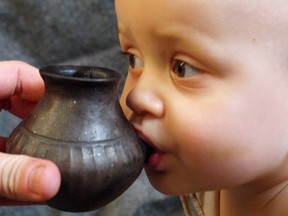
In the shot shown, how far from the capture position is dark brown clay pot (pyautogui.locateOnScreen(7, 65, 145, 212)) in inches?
22.0

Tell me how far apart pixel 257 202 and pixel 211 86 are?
10.3 inches

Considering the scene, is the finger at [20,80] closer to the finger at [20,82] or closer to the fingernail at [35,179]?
the finger at [20,82]

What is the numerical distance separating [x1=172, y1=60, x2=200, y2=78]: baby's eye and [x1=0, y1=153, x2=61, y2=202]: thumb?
21 cm

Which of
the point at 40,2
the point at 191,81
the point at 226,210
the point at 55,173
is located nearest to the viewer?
the point at 55,173

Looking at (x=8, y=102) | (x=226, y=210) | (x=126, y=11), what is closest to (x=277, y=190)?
(x=226, y=210)

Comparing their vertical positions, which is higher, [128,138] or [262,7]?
[262,7]

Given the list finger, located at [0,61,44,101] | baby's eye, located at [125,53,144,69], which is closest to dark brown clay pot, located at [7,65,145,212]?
baby's eye, located at [125,53,144,69]

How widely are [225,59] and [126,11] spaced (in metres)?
0.15

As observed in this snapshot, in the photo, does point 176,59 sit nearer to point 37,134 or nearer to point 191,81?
point 191,81

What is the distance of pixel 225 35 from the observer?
24.6 inches

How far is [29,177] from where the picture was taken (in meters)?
0.54

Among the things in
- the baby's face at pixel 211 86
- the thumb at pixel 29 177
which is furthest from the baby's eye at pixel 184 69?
the thumb at pixel 29 177

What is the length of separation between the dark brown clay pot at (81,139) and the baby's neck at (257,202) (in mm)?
279

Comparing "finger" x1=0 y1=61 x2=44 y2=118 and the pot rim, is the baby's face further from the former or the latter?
"finger" x1=0 y1=61 x2=44 y2=118
